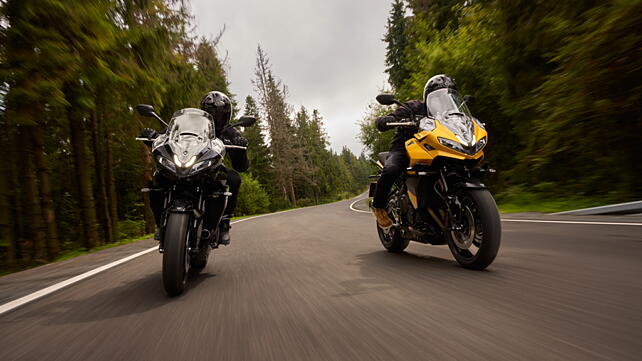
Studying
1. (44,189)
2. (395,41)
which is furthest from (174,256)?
(395,41)

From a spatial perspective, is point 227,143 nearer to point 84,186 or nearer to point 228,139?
point 228,139

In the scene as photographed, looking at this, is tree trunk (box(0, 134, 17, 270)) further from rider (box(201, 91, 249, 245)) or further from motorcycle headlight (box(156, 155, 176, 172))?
motorcycle headlight (box(156, 155, 176, 172))

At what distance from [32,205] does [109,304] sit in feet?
19.0

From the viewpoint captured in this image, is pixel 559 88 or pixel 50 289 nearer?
pixel 50 289

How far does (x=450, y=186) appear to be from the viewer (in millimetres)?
3141

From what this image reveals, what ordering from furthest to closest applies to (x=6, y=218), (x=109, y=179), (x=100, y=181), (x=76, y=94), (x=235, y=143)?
(x=109, y=179) → (x=100, y=181) → (x=6, y=218) → (x=76, y=94) → (x=235, y=143)

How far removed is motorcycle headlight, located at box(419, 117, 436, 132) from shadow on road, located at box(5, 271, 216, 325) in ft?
8.62

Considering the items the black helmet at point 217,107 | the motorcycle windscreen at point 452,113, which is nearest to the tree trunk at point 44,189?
the black helmet at point 217,107

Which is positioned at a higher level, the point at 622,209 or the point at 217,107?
the point at 217,107

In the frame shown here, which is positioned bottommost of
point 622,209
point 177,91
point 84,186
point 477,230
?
point 622,209

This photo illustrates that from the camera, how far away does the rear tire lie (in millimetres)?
2518

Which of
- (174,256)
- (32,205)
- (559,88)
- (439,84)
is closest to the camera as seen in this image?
(174,256)

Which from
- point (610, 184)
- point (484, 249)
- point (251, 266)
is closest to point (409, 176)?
point (484, 249)

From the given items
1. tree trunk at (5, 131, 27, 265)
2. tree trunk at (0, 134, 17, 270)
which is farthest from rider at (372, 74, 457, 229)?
tree trunk at (5, 131, 27, 265)
